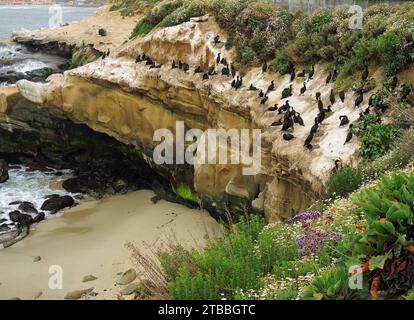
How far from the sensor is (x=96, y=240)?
17.0 m

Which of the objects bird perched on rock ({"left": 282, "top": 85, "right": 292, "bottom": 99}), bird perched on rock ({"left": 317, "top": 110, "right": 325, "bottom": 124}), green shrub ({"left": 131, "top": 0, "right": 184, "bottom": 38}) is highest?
green shrub ({"left": 131, "top": 0, "right": 184, "bottom": 38})

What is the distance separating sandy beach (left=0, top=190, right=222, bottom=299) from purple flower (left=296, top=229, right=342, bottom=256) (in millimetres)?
6132

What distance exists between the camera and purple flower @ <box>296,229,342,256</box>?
Result: 6.95m

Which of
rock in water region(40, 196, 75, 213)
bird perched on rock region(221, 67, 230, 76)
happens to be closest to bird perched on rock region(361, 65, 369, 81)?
bird perched on rock region(221, 67, 230, 76)

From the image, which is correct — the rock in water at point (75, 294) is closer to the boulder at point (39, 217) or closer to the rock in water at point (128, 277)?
the rock in water at point (128, 277)

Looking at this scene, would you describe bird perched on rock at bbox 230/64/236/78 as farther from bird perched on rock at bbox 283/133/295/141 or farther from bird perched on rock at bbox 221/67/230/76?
bird perched on rock at bbox 283/133/295/141

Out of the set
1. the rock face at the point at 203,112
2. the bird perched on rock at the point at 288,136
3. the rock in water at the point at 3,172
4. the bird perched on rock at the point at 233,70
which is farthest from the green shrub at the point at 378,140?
the rock in water at the point at 3,172

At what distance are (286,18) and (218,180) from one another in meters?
6.24

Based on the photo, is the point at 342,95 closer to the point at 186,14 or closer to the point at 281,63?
the point at 281,63

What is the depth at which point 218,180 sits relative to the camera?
16.3m

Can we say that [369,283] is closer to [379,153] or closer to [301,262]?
[301,262]

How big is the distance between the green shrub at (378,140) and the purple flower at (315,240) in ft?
14.3

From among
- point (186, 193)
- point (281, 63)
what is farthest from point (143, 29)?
point (281, 63)
